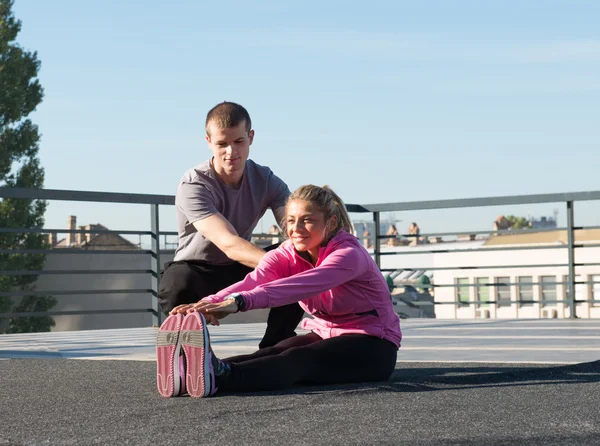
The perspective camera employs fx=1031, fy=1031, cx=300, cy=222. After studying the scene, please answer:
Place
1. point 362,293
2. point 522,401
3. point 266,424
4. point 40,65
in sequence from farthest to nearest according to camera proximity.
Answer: point 40,65 → point 362,293 → point 522,401 → point 266,424

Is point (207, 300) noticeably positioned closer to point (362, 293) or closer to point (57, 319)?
point (362, 293)

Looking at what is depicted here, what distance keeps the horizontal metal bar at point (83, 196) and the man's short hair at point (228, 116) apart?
2.50 metres

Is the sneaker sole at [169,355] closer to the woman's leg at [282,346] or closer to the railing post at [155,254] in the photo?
the woman's leg at [282,346]

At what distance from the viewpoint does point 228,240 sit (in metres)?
3.21

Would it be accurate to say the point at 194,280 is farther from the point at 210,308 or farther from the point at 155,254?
the point at 155,254

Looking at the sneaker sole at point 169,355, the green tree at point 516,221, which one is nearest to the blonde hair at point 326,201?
the sneaker sole at point 169,355

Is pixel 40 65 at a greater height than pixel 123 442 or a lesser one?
greater

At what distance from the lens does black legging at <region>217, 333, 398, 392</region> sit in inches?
107

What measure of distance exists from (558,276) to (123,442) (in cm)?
4697

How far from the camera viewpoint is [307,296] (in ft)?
9.06

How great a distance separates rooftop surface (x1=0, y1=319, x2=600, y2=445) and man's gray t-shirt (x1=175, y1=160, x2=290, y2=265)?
44cm

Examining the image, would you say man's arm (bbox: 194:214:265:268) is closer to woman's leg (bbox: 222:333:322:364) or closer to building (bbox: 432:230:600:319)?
woman's leg (bbox: 222:333:322:364)

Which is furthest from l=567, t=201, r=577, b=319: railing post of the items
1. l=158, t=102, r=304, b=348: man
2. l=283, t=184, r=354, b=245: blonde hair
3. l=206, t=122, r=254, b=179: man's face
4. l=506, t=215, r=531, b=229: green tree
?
l=506, t=215, r=531, b=229: green tree

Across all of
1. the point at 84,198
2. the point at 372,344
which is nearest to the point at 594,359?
the point at 372,344
